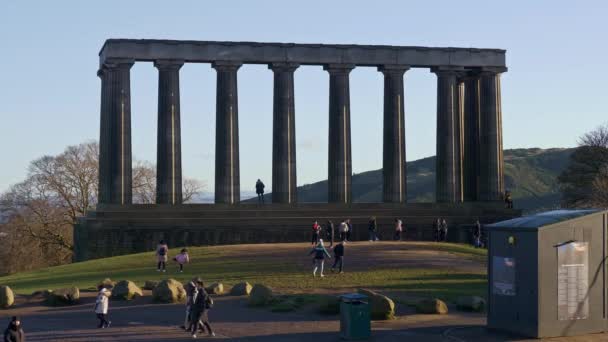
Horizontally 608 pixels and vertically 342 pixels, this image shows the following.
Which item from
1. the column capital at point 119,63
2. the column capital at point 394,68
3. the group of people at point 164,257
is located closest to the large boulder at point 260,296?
the group of people at point 164,257

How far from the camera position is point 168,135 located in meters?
75.1

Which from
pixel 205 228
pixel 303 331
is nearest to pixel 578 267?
pixel 303 331

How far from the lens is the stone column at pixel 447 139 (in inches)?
3177

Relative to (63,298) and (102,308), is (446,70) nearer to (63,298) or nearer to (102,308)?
(63,298)

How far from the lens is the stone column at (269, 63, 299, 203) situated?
252 feet

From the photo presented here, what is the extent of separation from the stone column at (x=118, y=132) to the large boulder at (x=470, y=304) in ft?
137

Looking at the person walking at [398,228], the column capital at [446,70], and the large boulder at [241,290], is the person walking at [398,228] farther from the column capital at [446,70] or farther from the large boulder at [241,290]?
the large boulder at [241,290]

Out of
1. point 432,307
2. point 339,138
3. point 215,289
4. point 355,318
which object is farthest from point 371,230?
point 355,318

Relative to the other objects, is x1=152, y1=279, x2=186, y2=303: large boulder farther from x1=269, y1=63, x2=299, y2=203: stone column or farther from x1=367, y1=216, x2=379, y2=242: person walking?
x1=269, y1=63, x2=299, y2=203: stone column

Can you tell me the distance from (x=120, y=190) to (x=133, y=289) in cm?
3433

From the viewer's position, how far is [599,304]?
30328mm

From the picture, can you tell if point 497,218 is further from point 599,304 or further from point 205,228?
point 599,304

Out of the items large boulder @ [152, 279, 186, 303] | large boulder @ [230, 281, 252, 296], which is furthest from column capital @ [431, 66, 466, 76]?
large boulder @ [152, 279, 186, 303]

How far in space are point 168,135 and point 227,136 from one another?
4.76 metres
